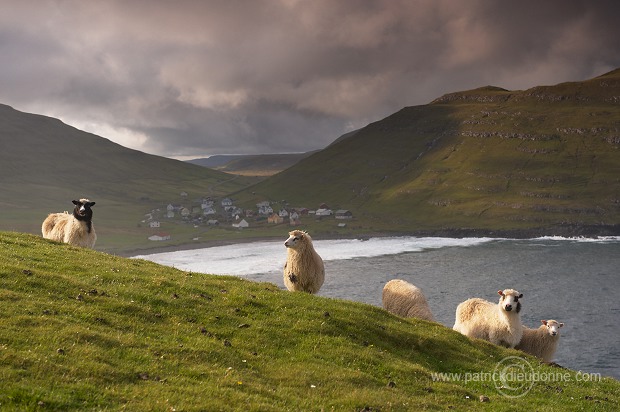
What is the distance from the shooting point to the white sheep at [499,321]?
27.7 meters

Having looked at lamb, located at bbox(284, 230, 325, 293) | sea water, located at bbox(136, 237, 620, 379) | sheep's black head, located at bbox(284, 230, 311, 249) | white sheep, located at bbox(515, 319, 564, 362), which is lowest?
sea water, located at bbox(136, 237, 620, 379)

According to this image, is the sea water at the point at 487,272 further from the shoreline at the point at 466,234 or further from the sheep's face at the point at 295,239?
the sheep's face at the point at 295,239

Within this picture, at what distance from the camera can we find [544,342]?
95.4 ft

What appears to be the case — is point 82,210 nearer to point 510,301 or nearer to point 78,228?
point 78,228

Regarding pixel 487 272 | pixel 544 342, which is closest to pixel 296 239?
pixel 544 342

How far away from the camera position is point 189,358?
559 inches

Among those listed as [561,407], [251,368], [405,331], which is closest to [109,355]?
[251,368]

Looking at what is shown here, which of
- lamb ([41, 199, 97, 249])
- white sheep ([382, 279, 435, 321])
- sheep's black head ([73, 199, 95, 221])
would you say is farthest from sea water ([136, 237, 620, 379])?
sheep's black head ([73, 199, 95, 221])

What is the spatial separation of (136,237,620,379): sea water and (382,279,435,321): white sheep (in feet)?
84.4

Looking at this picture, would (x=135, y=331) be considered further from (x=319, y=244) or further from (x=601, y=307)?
(x=319, y=244)

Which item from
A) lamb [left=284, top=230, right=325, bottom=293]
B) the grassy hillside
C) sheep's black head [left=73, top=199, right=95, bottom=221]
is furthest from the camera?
sheep's black head [left=73, top=199, right=95, bottom=221]

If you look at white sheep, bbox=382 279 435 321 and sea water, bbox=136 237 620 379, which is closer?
white sheep, bbox=382 279 435 321

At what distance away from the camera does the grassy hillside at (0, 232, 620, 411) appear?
37.9ft

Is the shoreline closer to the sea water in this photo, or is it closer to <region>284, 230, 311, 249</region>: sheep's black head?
the sea water
